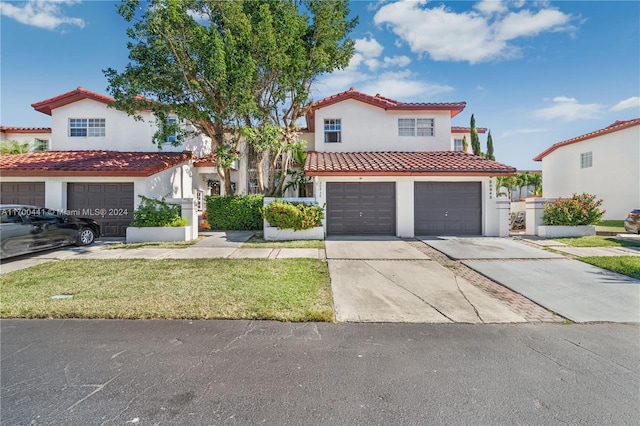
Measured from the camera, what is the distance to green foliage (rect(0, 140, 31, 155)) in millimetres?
18166

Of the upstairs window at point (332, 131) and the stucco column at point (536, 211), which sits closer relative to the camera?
the stucco column at point (536, 211)

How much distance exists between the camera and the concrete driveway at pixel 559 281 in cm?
525

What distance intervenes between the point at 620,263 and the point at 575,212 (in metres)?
5.89

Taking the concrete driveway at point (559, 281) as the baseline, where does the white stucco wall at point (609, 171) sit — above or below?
above

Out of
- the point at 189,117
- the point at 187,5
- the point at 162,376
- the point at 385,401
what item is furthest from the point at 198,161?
the point at 385,401

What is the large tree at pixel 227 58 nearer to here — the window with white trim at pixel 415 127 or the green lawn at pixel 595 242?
the window with white trim at pixel 415 127

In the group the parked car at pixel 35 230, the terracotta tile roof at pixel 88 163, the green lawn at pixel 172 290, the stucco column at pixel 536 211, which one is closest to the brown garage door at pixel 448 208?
the stucco column at pixel 536 211

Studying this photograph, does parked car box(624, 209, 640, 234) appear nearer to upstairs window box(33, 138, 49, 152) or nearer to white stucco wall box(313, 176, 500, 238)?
white stucco wall box(313, 176, 500, 238)

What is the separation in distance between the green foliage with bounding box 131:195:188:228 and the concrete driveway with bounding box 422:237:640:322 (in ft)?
33.4

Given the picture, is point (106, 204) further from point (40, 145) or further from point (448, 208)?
point (448, 208)

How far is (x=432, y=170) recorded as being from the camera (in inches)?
511

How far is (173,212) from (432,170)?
1102 centimetres

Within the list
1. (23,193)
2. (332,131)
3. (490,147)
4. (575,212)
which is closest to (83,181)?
(23,193)

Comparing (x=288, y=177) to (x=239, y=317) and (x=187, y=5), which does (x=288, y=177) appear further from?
(x=239, y=317)
